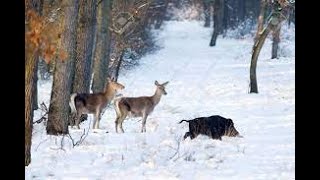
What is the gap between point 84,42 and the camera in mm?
16578

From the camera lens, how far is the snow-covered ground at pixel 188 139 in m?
9.66

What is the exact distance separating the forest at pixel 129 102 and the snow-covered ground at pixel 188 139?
0.02m

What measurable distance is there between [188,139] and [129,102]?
13.8 feet

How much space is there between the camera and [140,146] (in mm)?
11898

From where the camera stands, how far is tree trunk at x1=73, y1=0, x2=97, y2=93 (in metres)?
16.4

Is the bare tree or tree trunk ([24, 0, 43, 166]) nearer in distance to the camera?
tree trunk ([24, 0, 43, 166])

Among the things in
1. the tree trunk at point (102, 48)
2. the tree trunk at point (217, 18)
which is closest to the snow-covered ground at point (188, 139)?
the tree trunk at point (102, 48)

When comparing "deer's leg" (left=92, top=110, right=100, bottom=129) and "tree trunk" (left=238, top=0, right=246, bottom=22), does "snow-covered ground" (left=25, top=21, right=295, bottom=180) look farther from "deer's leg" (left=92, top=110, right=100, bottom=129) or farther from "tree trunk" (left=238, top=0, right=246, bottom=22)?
"tree trunk" (left=238, top=0, right=246, bottom=22)

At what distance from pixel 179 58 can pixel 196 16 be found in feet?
125

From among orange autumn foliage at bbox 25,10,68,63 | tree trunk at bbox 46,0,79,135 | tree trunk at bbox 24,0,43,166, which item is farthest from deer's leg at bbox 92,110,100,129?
orange autumn foliage at bbox 25,10,68,63

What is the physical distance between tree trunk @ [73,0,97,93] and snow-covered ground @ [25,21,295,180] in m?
1.25

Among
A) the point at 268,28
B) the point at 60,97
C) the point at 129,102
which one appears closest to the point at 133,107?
the point at 129,102

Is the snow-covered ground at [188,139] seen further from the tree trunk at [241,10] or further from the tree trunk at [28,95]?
the tree trunk at [241,10]
